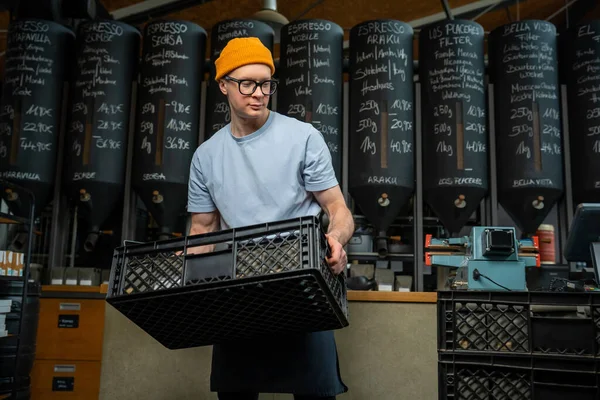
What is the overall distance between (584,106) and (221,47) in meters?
2.53

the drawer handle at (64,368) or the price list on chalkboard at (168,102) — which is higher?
the price list on chalkboard at (168,102)

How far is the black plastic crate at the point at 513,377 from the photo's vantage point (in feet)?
4.96

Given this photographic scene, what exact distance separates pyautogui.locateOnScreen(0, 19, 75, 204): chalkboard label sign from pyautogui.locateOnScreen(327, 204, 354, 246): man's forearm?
3.07m

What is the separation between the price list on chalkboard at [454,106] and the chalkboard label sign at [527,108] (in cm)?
14

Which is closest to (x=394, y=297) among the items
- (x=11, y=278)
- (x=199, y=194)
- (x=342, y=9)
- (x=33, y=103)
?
(x=199, y=194)

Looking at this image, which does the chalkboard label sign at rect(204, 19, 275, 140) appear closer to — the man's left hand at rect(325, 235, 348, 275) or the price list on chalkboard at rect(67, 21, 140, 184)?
the price list on chalkboard at rect(67, 21, 140, 184)

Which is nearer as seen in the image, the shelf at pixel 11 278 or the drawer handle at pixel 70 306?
the shelf at pixel 11 278

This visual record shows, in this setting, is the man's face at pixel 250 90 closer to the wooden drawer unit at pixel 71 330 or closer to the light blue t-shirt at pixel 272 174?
the light blue t-shirt at pixel 272 174

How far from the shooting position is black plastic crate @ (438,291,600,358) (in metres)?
1.54

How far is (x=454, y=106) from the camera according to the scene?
4211 millimetres

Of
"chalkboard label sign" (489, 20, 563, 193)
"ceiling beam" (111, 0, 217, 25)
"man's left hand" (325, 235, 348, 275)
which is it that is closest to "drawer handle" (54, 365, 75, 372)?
"man's left hand" (325, 235, 348, 275)

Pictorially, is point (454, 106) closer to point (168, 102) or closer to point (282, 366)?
point (168, 102)

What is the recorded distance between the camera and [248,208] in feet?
5.78

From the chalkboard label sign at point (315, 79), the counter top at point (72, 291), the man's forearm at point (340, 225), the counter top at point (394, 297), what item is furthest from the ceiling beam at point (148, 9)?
the man's forearm at point (340, 225)
